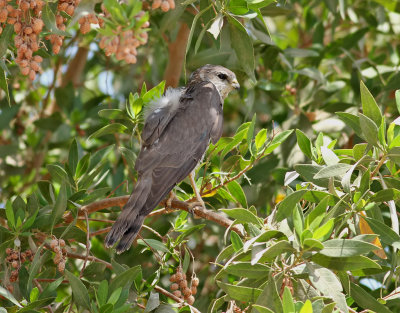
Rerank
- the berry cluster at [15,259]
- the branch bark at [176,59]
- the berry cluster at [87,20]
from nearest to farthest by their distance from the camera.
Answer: the berry cluster at [87,20] → the berry cluster at [15,259] → the branch bark at [176,59]

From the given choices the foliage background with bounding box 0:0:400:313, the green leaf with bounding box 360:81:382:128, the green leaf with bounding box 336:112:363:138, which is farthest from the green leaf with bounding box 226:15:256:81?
the green leaf with bounding box 360:81:382:128

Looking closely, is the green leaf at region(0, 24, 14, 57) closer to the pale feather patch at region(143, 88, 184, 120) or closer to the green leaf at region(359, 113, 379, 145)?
the pale feather patch at region(143, 88, 184, 120)

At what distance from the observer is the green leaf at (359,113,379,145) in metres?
3.31

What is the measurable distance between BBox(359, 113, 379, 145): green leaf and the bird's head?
7.78 ft

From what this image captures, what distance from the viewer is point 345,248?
9.81ft

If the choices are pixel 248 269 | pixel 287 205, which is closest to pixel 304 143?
pixel 287 205

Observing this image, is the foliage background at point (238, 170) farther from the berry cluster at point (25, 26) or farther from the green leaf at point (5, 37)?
the berry cluster at point (25, 26)

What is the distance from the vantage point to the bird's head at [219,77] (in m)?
5.62

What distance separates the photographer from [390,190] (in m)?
3.33

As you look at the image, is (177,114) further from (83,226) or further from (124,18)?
(124,18)

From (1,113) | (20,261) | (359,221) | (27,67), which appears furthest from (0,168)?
(359,221)

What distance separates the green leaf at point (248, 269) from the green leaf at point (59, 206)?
112 cm

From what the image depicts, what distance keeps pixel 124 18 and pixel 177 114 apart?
2.49 meters

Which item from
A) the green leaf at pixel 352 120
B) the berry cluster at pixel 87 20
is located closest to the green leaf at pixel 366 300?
the green leaf at pixel 352 120
